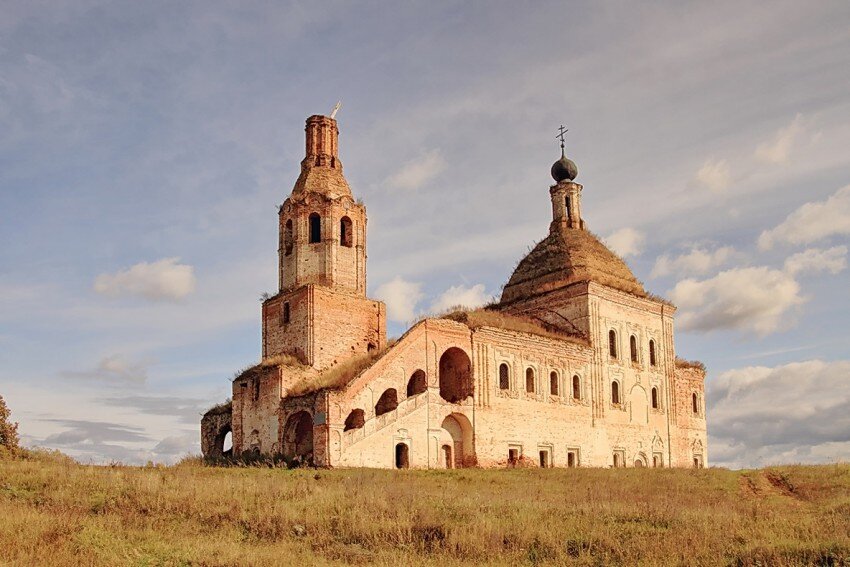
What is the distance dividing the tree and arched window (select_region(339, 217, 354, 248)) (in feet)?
39.8

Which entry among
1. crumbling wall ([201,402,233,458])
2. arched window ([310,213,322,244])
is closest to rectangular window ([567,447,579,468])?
arched window ([310,213,322,244])

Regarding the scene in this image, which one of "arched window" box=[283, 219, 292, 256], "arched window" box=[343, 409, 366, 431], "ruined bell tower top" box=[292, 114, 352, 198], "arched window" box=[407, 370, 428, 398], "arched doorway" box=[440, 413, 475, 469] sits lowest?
"arched doorway" box=[440, 413, 475, 469]

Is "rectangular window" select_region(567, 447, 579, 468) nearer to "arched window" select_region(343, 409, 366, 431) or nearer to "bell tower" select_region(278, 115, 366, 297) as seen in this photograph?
"arched window" select_region(343, 409, 366, 431)

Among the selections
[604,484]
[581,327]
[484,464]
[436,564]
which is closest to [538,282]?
[581,327]

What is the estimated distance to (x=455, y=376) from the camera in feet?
101

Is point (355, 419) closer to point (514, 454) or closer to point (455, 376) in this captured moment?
point (455, 376)

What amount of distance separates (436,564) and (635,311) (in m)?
27.3

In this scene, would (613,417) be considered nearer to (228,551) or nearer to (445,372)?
(445,372)

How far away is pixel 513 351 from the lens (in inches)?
1262

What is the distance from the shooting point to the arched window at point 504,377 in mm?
31619

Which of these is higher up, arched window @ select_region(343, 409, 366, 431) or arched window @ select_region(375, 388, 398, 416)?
arched window @ select_region(375, 388, 398, 416)

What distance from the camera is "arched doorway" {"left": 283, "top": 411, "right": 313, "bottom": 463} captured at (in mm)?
28250

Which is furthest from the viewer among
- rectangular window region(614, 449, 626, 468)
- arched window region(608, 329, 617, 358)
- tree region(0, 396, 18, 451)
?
arched window region(608, 329, 617, 358)

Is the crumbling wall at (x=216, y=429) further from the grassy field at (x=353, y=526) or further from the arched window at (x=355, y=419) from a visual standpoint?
the grassy field at (x=353, y=526)
